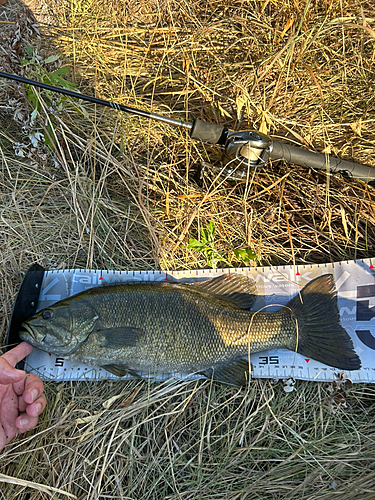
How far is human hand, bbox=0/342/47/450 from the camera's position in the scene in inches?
96.9

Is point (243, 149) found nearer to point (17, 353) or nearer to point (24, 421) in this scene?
point (17, 353)

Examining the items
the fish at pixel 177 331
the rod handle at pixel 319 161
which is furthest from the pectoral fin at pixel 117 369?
the rod handle at pixel 319 161

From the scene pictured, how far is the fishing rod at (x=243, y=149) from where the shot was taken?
108 inches

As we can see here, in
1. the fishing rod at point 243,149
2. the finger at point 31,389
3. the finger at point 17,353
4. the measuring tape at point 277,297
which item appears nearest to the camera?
the finger at point 31,389

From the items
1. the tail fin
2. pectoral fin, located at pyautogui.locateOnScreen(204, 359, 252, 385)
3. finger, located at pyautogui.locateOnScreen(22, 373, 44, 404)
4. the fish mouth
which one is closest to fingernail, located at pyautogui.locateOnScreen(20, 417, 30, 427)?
finger, located at pyautogui.locateOnScreen(22, 373, 44, 404)

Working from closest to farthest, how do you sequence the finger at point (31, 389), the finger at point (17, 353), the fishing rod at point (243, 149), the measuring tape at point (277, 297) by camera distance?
the finger at point (31, 389), the finger at point (17, 353), the fishing rod at point (243, 149), the measuring tape at point (277, 297)

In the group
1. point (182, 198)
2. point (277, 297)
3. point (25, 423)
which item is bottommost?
point (25, 423)

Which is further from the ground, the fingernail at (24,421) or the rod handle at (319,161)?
the rod handle at (319,161)

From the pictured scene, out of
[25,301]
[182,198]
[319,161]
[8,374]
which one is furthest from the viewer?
[182,198]

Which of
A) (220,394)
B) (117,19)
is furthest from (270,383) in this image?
(117,19)

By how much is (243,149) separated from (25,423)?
9.26 ft

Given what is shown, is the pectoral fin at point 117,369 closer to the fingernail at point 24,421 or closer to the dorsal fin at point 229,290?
the fingernail at point 24,421

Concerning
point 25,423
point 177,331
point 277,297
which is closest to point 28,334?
point 25,423

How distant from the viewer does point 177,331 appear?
2.68 meters
